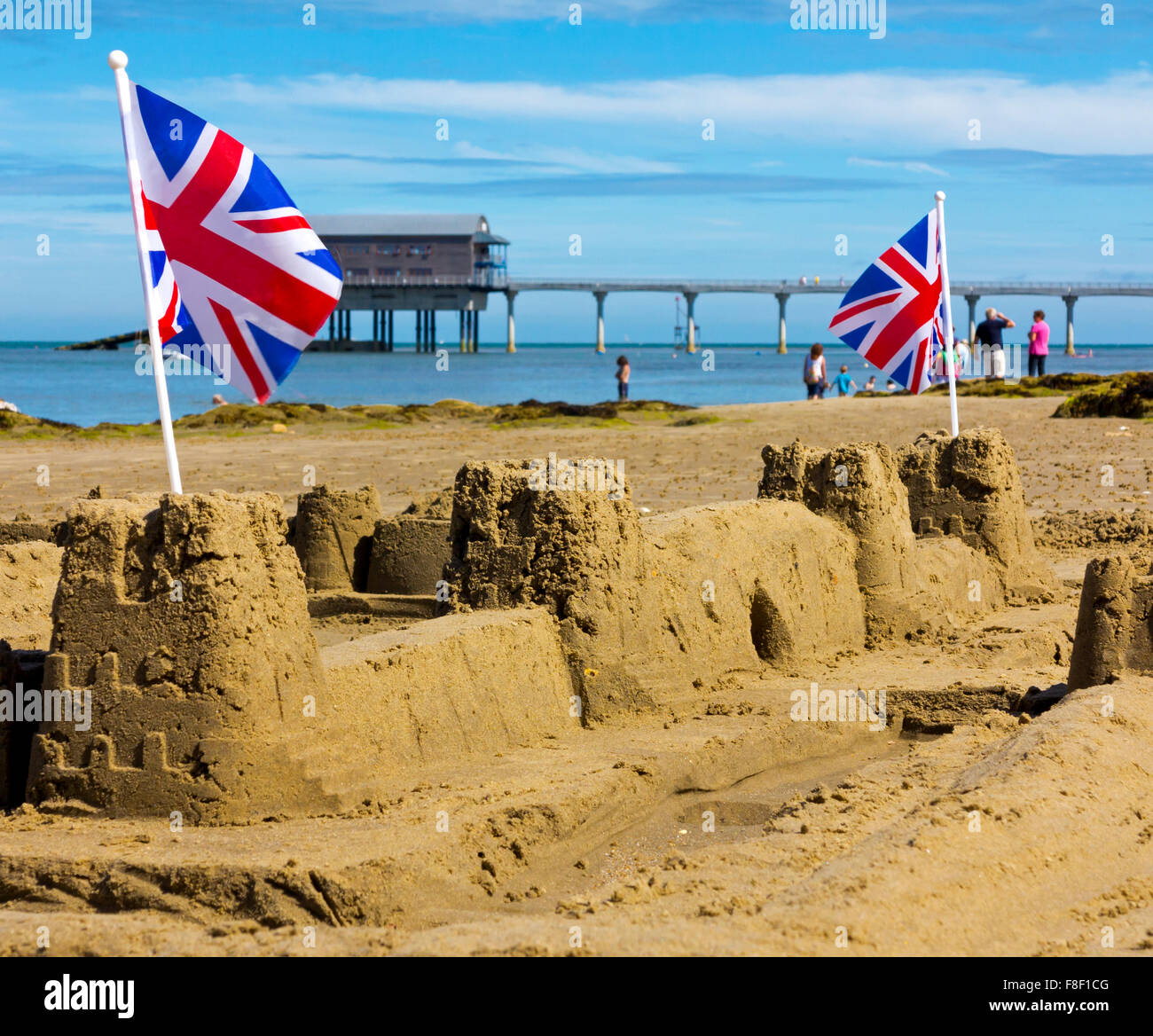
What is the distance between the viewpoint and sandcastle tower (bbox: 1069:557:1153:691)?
7.23 metres

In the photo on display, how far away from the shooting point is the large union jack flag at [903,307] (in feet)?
37.1

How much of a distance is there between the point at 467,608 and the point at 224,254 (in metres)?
2.28

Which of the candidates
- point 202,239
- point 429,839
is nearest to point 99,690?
point 429,839

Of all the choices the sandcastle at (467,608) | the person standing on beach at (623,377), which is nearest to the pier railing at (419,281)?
the person standing on beach at (623,377)

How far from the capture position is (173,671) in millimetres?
5598

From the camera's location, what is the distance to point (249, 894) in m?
4.96

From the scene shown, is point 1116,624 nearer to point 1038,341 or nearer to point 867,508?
point 867,508

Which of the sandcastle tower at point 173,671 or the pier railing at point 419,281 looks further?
the pier railing at point 419,281

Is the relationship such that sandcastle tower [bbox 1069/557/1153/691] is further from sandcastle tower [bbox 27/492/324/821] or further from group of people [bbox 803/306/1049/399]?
group of people [bbox 803/306/1049/399]

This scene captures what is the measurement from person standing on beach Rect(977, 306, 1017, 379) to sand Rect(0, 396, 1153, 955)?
587 inches

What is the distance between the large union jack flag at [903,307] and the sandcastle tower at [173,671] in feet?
21.7

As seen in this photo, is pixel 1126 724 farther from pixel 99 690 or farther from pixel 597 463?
pixel 99 690

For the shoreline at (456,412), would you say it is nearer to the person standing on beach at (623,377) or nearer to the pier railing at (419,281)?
the person standing on beach at (623,377)

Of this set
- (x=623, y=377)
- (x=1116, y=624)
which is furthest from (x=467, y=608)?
(x=623, y=377)
